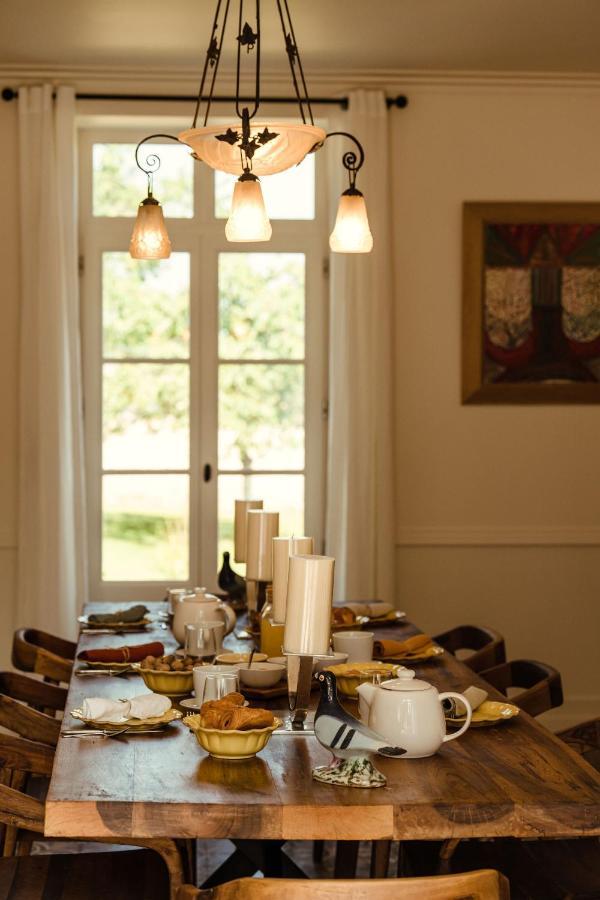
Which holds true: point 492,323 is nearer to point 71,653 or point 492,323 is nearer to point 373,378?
point 373,378


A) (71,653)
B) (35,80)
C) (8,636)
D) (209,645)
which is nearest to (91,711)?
(209,645)

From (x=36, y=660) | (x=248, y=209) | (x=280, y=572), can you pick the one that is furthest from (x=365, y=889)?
(x=36, y=660)

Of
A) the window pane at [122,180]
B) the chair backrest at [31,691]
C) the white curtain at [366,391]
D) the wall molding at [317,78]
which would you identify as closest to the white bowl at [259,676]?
the chair backrest at [31,691]

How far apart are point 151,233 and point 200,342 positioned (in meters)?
1.99

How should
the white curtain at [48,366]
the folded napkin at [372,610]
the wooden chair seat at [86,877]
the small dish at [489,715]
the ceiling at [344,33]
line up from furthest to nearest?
the white curtain at [48,366], the ceiling at [344,33], the folded napkin at [372,610], the small dish at [489,715], the wooden chair seat at [86,877]

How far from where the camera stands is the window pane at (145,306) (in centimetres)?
538

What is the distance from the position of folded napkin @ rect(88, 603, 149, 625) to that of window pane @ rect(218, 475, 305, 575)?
5.52ft

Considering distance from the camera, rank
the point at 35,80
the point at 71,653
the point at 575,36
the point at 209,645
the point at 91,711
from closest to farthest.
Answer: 1. the point at 91,711
2. the point at 209,645
3. the point at 71,653
4. the point at 575,36
5. the point at 35,80

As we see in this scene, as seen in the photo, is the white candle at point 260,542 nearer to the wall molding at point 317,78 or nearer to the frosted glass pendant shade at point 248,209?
the frosted glass pendant shade at point 248,209

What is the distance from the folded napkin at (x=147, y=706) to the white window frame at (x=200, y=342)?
2961 millimetres

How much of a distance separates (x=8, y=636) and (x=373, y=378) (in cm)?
208

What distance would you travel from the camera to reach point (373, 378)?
5.15m

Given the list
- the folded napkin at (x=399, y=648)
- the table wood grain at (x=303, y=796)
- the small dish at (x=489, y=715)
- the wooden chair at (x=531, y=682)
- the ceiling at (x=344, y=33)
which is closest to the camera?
the table wood grain at (x=303, y=796)

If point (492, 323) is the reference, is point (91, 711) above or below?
below
